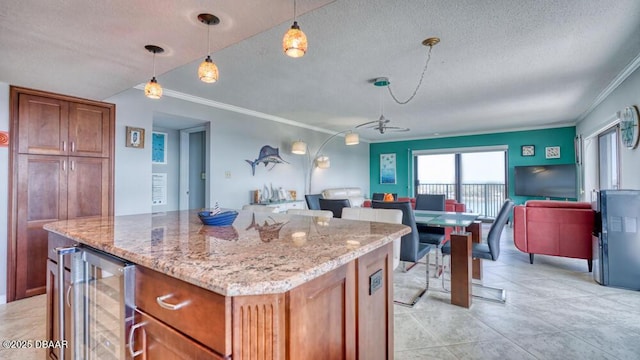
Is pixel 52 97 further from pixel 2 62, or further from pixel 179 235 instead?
pixel 179 235

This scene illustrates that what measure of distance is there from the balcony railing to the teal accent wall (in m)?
0.40

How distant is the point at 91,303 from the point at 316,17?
7.28 feet

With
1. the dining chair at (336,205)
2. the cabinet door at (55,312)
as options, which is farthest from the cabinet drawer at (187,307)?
the dining chair at (336,205)

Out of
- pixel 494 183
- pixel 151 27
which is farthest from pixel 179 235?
pixel 494 183

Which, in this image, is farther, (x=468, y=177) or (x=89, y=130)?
(x=468, y=177)

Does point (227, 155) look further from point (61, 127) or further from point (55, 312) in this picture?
point (55, 312)

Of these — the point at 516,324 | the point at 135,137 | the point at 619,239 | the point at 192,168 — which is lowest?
the point at 516,324

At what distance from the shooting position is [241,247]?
1.14m

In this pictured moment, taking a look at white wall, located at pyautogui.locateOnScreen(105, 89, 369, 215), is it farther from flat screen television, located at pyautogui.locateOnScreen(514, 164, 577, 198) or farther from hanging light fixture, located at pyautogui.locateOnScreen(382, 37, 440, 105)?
flat screen television, located at pyautogui.locateOnScreen(514, 164, 577, 198)

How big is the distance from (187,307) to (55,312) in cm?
140

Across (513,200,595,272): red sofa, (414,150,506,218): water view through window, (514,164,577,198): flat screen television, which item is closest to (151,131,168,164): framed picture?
(513,200,595,272): red sofa

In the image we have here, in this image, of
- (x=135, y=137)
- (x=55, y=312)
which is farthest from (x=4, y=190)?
(x=55, y=312)

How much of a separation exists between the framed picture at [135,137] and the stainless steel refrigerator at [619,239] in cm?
519

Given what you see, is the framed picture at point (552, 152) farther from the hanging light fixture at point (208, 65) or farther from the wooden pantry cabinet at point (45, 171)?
the wooden pantry cabinet at point (45, 171)
